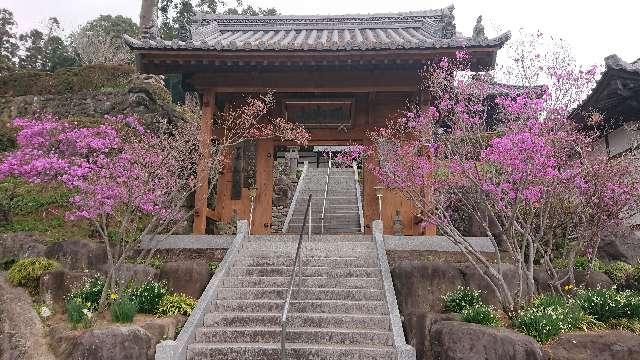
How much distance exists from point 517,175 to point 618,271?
3916 millimetres

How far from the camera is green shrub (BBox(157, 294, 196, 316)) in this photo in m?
9.12

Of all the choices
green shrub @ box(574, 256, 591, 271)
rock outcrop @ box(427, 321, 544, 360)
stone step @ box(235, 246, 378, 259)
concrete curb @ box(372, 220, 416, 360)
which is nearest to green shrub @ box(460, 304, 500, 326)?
rock outcrop @ box(427, 321, 544, 360)

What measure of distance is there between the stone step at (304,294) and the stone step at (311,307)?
28 centimetres

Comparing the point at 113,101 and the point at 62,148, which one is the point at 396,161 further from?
the point at 113,101

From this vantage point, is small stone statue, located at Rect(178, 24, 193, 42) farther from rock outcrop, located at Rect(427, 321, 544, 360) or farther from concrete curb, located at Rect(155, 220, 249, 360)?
rock outcrop, located at Rect(427, 321, 544, 360)

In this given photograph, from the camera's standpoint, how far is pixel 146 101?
1878 centimetres

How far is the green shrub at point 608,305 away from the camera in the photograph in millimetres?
7961

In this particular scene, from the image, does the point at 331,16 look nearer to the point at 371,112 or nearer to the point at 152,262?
the point at 371,112

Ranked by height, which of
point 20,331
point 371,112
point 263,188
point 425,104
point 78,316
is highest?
point 425,104

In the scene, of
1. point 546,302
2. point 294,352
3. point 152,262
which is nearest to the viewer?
point 294,352

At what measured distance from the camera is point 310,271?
10.4m

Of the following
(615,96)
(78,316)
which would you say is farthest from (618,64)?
(78,316)

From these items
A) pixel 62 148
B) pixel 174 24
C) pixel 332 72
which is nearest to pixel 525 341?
pixel 332 72

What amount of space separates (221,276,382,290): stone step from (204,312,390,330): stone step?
3.51 ft
